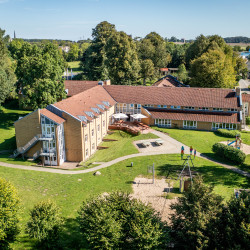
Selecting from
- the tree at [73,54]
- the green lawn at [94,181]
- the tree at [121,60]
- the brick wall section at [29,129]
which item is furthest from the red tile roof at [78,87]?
the tree at [73,54]

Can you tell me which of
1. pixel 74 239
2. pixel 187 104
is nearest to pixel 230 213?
pixel 74 239

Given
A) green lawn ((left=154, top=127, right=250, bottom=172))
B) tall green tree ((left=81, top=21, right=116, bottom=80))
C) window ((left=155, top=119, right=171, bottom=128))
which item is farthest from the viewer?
tall green tree ((left=81, top=21, right=116, bottom=80))

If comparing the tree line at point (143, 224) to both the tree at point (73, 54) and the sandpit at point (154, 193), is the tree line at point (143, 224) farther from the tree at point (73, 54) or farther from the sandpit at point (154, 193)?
the tree at point (73, 54)

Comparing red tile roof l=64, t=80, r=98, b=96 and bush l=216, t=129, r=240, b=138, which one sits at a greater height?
red tile roof l=64, t=80, r=98, b=96

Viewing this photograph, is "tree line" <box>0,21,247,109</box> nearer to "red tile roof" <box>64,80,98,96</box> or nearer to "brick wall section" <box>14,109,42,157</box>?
"red tile roof" <box>64,80,98,96</box>

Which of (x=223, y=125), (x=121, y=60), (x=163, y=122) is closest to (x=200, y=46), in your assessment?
(x=121, y=60)

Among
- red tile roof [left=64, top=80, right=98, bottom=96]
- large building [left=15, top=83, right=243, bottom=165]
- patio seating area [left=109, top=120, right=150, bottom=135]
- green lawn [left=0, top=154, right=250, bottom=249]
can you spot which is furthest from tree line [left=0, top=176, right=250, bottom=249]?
red tile roof [left=64, top=80, right=98, bottom=96]
